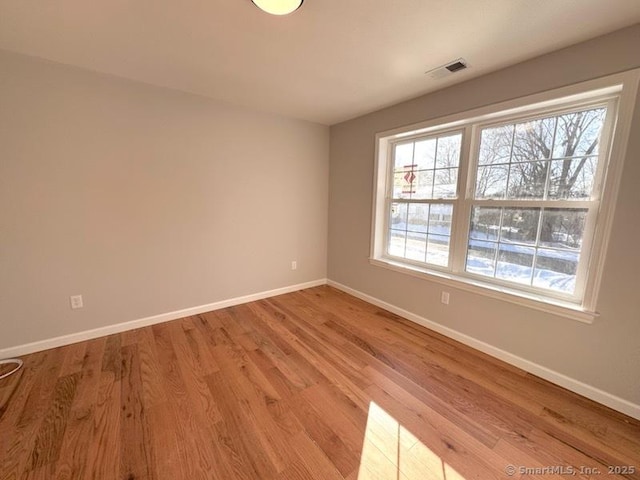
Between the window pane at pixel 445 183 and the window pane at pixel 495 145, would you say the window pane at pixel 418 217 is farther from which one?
the window pane at pixel 495 145

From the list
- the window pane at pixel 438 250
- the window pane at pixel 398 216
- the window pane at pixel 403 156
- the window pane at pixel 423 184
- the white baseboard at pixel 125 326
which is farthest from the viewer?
Result: the window pane at pixel 398 216

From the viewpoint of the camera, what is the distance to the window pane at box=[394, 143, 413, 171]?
9.46 ft

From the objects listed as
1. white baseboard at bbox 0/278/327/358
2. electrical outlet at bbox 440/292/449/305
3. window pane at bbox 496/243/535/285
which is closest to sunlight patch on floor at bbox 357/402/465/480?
electrical outlet at bbox 440/292/449/305

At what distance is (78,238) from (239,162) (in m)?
1.64

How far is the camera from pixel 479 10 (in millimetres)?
1412

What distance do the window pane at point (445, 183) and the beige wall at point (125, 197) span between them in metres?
1.76

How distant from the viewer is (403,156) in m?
2.96

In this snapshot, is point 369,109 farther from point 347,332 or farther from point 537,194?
point 347,332

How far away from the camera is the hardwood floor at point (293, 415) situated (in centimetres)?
126

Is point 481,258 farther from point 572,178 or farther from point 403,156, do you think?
point 403,156

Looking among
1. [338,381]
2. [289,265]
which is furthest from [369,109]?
[338,381]

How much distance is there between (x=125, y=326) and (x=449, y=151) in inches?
142

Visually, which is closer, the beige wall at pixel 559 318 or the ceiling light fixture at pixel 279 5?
the ceiling light fixture at pixel 279 5

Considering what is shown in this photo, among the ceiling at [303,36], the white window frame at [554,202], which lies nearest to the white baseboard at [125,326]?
the white window frame at [554,202]
